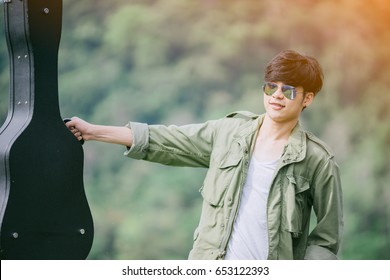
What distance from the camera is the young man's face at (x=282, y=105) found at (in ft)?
12.0

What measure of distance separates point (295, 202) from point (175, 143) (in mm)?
574

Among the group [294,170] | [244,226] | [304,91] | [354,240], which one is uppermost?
[304,91]

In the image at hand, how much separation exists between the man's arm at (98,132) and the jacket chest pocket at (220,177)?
37cm

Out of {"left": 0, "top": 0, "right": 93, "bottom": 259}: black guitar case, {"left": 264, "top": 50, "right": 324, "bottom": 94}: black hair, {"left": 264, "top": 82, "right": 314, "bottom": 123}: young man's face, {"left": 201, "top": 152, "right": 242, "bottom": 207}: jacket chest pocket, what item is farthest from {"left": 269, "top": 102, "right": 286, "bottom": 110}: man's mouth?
{"left": 0, "top": 0, "right": 93, "bottom": 259}: black guitar case

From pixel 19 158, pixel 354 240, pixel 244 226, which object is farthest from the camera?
pixel 354 240

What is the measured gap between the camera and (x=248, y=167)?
3.64m

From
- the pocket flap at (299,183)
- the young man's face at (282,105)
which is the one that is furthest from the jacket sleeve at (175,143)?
the pocket flap at (299,183)

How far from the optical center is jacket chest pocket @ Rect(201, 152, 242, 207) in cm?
362

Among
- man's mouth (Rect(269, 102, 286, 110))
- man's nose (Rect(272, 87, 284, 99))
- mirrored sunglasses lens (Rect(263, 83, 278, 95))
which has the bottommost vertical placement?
man's mouth (Rect(269, 102, 286, 110))

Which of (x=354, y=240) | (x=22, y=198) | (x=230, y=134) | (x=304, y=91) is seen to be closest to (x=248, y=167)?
(x=230, y=134)

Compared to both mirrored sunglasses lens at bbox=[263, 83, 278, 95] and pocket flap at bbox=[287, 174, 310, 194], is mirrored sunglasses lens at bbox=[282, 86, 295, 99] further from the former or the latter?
pocket flap at bbox=[287, 174, 310, 194]
